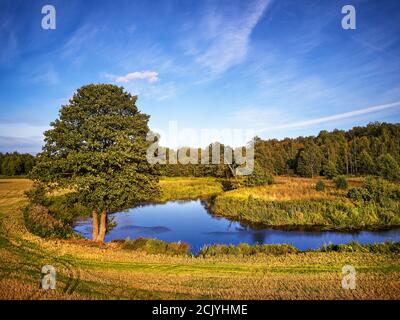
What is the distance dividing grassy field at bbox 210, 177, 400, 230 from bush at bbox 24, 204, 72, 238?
19516mm

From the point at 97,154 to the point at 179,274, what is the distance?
926 centimetres

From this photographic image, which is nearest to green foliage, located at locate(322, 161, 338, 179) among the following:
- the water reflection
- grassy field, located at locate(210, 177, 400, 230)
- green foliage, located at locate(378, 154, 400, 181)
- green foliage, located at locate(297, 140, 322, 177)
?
green foliage, located at locate(297, 140, 322, 177)

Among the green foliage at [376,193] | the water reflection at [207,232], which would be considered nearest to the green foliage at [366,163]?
the green foliage at [376,193]

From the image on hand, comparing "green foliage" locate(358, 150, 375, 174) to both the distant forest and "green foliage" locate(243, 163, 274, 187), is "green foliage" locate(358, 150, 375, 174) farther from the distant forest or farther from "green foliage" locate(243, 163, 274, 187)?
"green foliage" locate(243, 163, 274, 187)

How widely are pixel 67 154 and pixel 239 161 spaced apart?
4379cm

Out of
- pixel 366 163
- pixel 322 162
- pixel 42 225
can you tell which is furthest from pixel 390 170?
pixel 42 225

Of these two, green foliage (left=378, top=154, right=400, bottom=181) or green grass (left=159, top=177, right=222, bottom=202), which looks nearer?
green foliage (left=378, top=154, right=400, bottom=181)

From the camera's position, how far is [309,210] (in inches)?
1331

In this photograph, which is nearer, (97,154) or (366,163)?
(97,154)

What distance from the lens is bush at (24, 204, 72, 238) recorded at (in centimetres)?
2121

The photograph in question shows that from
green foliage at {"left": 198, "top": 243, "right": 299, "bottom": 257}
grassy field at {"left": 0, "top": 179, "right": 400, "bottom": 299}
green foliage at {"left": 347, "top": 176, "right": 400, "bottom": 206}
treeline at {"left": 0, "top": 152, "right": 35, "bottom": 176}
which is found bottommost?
green foliage at {"left": 198, "top": 243, "right": 299, "bottom": 257}

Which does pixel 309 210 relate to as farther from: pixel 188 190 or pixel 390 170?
pixel 188 190

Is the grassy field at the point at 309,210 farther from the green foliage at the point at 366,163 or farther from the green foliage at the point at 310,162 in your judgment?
the green foliage at the point at 310,162

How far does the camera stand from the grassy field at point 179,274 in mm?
9750
